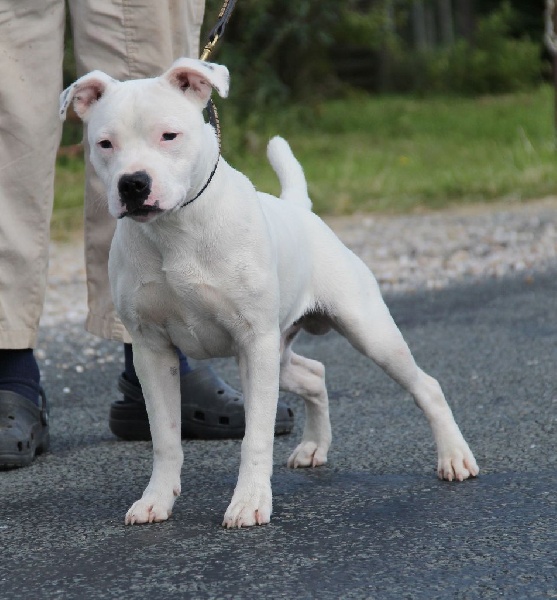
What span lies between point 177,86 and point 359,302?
2.49 ft

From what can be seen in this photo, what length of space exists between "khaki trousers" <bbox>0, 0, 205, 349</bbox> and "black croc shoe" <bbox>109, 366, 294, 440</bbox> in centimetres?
22

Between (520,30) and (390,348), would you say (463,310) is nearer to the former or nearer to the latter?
(390,348)

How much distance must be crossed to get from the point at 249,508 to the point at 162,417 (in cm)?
32

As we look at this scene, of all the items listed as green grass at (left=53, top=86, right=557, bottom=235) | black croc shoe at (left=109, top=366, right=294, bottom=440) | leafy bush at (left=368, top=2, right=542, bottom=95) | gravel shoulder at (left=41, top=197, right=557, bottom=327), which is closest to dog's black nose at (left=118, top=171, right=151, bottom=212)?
black croc shoe at (left=109, top=366, right=294, bottom=440)

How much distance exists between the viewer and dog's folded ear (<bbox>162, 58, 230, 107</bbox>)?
2.57m

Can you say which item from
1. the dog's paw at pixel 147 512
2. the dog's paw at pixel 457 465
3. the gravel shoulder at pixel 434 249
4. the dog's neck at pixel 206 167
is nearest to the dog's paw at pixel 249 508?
the dog's paw at pixel 147 512

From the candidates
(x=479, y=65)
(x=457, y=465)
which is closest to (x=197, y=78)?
(x=457, y=465)

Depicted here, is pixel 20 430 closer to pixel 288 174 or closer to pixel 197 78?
pixel 288 174

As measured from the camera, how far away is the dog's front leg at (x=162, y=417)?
9.09 feet

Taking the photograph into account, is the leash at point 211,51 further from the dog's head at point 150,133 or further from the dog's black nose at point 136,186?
the dog's black nose at point 136,186

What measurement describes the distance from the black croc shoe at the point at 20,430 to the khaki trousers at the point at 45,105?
167mm

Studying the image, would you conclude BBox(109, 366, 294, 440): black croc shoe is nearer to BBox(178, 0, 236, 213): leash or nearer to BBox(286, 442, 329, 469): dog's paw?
BBox(286, 442, 329, 469): dog's paw

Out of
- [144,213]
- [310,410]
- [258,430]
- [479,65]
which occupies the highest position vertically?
[144,213]

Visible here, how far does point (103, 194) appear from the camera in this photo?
3336mm
